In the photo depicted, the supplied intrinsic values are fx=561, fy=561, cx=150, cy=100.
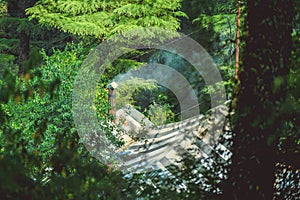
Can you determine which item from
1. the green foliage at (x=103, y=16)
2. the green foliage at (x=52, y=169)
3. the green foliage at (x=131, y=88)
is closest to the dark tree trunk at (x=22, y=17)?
the green foliage at (x=103, y=16)

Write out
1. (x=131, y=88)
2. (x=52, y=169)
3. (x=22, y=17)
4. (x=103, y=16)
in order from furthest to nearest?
(x=22, y=17) → (x=131, y=88) → (x=103, y=16) → (x=52, y=169)

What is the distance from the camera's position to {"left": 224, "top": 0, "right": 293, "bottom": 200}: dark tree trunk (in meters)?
2.33

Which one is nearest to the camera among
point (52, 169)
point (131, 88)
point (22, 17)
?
point (52, 169)

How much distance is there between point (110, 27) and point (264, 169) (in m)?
8.44

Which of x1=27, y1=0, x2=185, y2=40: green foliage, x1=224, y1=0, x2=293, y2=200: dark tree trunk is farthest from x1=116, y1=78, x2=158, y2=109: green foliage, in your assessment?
x1=224, y1=0, x2=293, y2=200: dark tree trunk

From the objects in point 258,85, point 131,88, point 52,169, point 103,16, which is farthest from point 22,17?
point 258,85

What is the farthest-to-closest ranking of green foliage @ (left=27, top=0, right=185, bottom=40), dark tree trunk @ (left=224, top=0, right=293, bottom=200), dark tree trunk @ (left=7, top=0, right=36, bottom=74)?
dark tree trunk @ (left=7, top=0, right=36, bottom=74) < green foliage @ (left=27, top=0, right=185, bottom=40) < dark tree trunk @ (left=224, top=0, right=293, bottom=200)

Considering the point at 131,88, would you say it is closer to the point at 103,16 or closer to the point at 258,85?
the point at 103,16

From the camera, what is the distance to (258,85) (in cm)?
233

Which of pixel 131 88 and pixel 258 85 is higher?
pixel 131 88

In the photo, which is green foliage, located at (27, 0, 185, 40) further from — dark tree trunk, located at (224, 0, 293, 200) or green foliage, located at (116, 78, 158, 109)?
dark tree trunk, located at (224, 0, 293, 200)

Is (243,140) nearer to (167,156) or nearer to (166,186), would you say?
(166,186)

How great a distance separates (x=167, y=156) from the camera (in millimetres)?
4039

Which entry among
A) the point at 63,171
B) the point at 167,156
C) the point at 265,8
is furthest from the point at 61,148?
the point at 167,156
